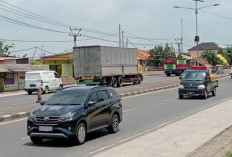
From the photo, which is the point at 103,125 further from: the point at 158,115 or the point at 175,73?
the point at 175,73

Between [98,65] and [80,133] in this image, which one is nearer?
[80,133]

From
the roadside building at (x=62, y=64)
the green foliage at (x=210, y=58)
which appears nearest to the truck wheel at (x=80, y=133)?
the roadside building at (x=62, y=64)

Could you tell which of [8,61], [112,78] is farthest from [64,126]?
[8,61]

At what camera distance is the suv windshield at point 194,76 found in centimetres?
2676

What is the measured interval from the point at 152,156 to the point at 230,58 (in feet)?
493

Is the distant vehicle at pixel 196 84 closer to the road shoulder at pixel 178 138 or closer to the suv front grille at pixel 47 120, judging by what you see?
the road shoulder at pixel 178 138

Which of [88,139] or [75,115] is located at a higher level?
[75,115]

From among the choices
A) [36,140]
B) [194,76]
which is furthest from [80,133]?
[194,76]

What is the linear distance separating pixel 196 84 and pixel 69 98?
49.9ft

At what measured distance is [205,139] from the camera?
1147 cm

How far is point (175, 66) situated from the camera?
222 ft

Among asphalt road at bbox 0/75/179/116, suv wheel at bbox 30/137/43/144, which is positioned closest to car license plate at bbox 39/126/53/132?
suv wheel at bbox 30/137/43/144

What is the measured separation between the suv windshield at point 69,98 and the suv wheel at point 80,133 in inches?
27.7

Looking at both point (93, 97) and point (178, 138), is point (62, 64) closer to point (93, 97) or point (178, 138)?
point (93, 97)
